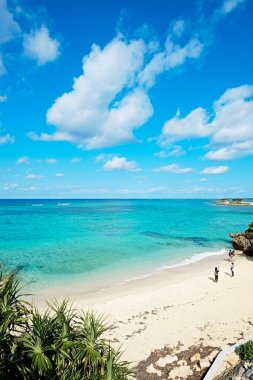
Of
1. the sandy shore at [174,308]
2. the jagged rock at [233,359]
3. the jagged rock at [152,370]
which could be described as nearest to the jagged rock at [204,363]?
the jagged rock at [233,359]

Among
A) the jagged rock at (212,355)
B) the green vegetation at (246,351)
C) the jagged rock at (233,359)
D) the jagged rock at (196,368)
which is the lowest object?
the jagged rock at (196,368)

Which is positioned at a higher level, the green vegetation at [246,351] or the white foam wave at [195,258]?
the green vegetation at [246,351]

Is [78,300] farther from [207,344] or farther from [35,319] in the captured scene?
[35,319]

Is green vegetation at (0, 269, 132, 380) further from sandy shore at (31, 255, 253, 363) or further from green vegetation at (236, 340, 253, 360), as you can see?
sandy shore at (31, 255, 253, 363)

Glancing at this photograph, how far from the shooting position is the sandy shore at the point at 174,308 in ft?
41.9

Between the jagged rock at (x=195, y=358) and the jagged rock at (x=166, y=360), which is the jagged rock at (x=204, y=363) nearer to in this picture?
the jagged rock at (x=195, y=358)

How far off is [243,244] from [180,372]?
27.0m

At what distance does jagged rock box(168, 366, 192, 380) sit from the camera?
33.0ft

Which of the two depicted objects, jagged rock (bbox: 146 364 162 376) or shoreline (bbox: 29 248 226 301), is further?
shoreline (bbox: 29 248 226 301)

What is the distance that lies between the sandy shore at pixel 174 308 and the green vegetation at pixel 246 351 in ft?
5.85

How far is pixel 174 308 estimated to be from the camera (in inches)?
656

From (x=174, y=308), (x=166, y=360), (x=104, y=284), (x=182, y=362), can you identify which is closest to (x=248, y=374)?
(x=182, y=362)

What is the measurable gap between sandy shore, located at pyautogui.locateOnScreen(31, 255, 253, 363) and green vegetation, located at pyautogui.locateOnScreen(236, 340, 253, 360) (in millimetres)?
1784

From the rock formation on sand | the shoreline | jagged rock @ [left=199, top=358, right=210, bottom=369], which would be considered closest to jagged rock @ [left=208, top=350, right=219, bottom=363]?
jagged rock @ [left=199, top=358, right=210, bottom=369]
